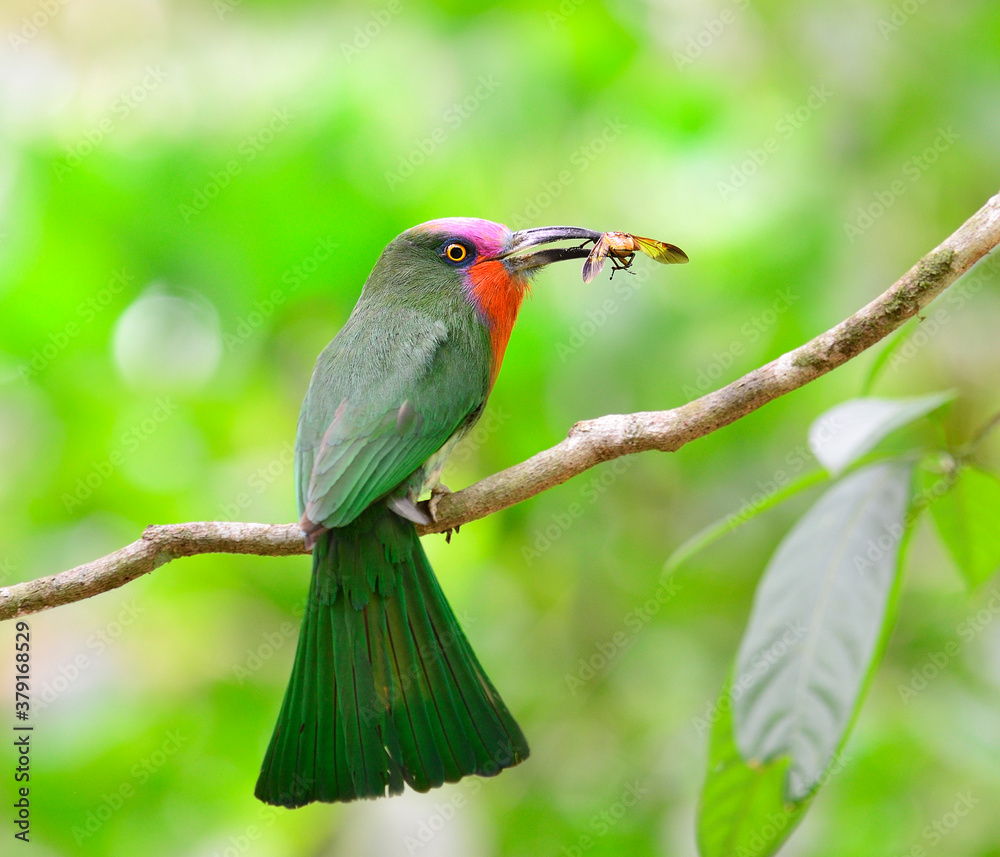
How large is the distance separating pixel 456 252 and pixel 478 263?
7 centimetres

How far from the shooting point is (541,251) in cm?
257

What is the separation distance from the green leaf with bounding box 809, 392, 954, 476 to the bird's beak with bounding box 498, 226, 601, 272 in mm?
752

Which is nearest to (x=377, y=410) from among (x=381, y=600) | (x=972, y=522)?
(x=381, y=600)

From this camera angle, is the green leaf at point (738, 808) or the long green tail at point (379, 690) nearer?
the green leaf at point (738, 808)

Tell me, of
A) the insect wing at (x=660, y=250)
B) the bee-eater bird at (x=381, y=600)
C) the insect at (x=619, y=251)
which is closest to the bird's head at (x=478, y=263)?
the bee-eater bird at (x=381, y=600)

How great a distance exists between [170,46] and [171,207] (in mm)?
787

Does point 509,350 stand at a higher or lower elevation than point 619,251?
higher

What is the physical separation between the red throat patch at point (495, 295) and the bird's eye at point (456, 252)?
5cm

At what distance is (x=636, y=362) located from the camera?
308 centimetres

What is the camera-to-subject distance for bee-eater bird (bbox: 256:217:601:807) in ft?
6.69

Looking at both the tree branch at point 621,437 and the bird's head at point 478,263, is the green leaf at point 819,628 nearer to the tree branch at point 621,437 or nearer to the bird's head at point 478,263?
the tree branch at point 621,437

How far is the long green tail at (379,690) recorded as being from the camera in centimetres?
204

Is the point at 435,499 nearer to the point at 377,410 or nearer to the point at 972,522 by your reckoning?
the point at 377,410

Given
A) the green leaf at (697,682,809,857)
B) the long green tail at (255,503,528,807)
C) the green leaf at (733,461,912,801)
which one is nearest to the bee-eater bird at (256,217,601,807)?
the long green tail at (255,503,528,807)
